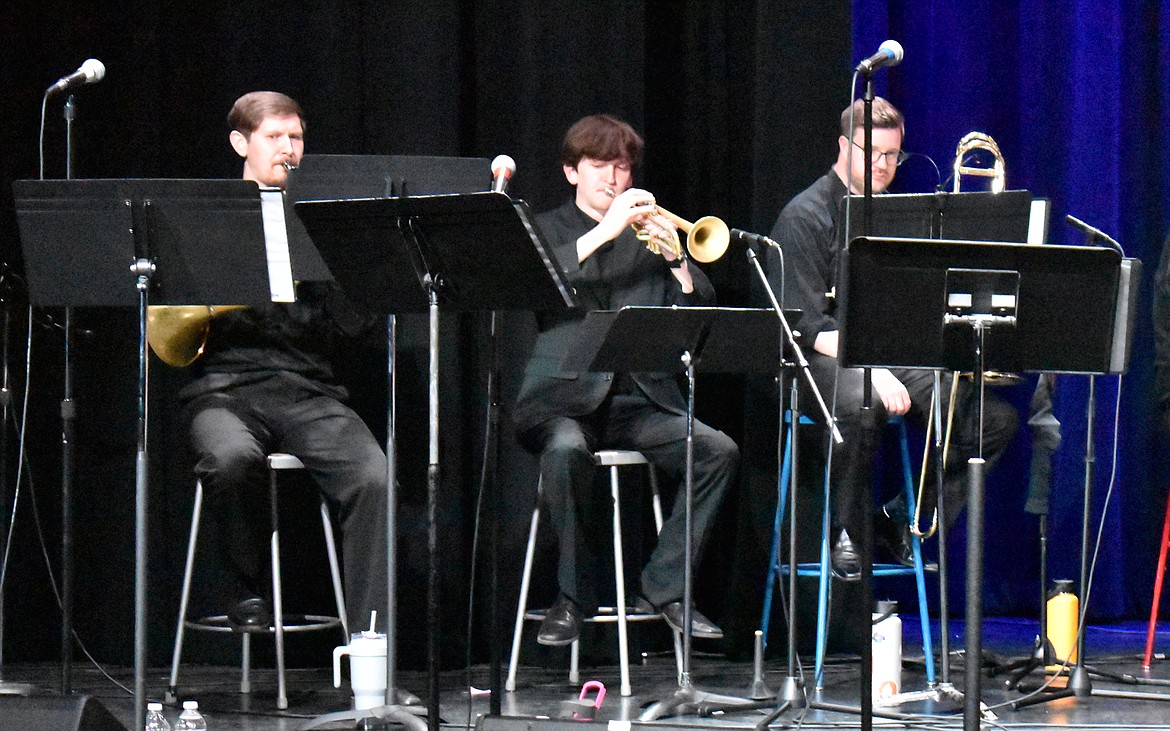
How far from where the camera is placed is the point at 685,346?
4094 millimetres

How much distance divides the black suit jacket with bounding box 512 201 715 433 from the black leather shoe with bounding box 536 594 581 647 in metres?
0.56

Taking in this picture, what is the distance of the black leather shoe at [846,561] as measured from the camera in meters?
4.68

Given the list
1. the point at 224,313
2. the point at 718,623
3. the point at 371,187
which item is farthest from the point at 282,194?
the point at 718,623

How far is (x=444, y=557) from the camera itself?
499 centimetres

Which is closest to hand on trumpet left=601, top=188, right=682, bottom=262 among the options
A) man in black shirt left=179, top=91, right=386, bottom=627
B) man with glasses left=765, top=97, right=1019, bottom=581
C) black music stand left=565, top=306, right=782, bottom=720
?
man with glasses left=765, top=97, right=1019, bottom=581

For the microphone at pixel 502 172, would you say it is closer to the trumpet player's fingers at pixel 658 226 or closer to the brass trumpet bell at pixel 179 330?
the trumpet player's fingers at pixel 658 226

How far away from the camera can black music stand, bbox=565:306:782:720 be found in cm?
400

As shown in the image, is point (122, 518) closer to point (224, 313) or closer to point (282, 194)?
point (224, 313)

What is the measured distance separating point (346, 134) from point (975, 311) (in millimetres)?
2569

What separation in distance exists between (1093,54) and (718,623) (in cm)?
261

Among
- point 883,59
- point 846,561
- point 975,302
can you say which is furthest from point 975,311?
point 846,561

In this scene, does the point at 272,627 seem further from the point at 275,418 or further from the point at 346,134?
the point at 346,134

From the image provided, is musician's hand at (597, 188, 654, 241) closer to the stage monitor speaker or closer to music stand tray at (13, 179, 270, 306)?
music stand tray at (13, 179, 270, 306)

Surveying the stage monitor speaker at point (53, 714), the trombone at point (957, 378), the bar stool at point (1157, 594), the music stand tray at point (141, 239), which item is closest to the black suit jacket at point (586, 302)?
the trombone at point (957, 378)
